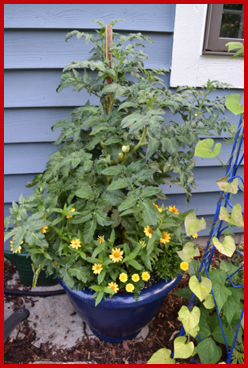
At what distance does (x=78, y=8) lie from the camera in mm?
1486

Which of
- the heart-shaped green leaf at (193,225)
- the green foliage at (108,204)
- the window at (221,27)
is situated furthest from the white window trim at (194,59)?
the heart-shaped green leaf at (193,225)

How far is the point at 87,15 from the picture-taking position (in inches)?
59.2

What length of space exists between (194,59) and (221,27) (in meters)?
0.31

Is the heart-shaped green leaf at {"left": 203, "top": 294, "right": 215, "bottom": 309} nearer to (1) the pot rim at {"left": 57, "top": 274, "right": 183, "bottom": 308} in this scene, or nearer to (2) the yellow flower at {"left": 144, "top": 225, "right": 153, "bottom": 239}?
(1) the pot rim at {"left": 57, "top": 274, "right": 183, "bottom": 308}

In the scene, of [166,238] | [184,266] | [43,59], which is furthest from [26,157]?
[184,266]

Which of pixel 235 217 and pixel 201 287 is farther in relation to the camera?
pixel 201 287

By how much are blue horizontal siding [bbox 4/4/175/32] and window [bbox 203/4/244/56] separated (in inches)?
9.4

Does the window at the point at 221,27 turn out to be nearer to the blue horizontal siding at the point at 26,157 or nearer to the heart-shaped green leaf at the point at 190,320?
the blue horizontal siding at the point at 26,157

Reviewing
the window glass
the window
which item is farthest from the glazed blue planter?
the window glass

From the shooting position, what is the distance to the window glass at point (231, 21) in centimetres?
173

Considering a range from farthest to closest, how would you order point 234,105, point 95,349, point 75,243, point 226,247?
point 95,349 < point 75,243 < point 226,247 < point 234,105

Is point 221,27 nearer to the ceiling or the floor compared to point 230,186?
nearer to the ceiling

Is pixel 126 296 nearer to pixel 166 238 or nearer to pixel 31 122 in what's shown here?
pixel 166 238

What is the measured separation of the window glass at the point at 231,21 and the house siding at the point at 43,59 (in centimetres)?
37
